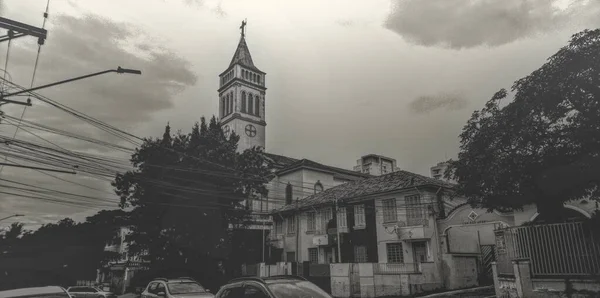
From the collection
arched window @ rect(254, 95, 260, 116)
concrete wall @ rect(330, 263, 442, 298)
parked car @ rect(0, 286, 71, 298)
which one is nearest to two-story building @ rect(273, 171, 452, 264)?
concrete wall @ rect(330, 263, 442, 298)

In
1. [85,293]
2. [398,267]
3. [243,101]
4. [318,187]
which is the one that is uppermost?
[243,101]

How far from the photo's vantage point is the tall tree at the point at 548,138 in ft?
43.3

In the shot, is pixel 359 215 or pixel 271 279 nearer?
pixel 271 279

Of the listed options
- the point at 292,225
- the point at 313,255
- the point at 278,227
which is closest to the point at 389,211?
the point at 313,255

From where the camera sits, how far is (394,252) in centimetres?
2884

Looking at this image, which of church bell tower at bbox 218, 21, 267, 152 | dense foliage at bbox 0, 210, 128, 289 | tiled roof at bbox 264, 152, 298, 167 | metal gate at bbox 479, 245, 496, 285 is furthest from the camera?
church bell tower at bbox 218, 21, 267, 152

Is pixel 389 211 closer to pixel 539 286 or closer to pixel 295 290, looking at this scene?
pixel 539 286

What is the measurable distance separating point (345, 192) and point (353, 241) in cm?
→ 453

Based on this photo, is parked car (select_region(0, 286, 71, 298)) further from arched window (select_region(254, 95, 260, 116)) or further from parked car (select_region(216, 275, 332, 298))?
arched window (select_region(254, 95, 260, 116))

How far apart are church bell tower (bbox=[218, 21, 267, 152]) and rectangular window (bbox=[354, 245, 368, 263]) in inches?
1239

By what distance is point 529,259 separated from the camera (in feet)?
45.6

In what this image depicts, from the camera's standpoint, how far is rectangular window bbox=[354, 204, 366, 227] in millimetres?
31250

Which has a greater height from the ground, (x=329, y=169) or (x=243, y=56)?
(x=243, y=56)

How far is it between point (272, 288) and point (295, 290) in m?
0.49
